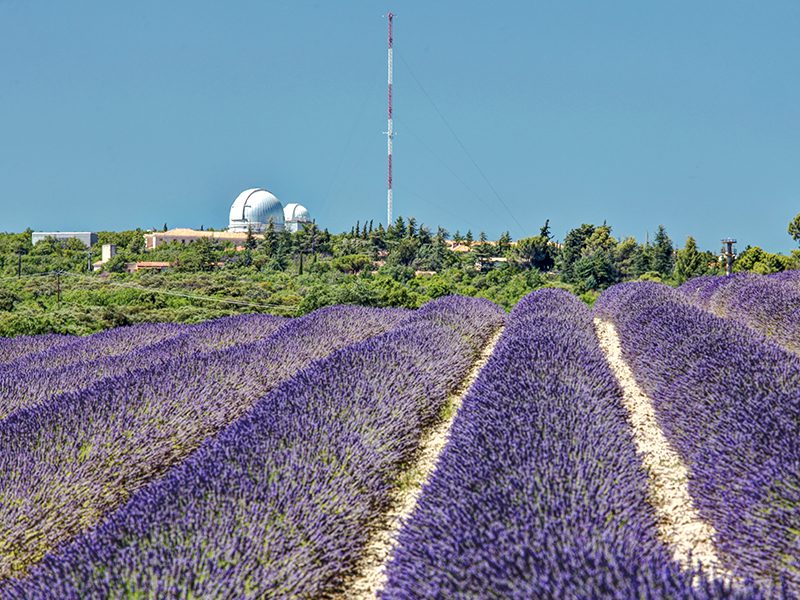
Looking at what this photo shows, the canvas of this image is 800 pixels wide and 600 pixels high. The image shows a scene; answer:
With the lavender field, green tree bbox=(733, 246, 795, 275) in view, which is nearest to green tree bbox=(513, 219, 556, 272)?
green tree bbox=(733, 246, 795, 275)

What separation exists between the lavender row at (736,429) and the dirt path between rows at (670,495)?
111 mm

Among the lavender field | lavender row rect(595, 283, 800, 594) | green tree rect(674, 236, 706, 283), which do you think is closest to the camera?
the lavender field

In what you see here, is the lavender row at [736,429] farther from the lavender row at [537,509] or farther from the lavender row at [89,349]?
the lavender row at [89,349]

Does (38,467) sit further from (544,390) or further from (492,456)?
(544,390)

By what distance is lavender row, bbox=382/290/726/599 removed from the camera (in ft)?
6.32

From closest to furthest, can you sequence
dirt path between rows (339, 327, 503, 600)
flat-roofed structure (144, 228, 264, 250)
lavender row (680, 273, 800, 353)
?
dirt path between rows (339, 327, 503, 600)
lavender row (680, 273, 800, 353)
flat-roofed structure (144, 228, 264, 250)

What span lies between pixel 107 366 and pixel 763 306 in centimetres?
703

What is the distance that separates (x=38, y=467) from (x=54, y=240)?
53828 mm

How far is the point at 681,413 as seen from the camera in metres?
3.85

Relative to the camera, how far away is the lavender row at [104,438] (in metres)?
3.17

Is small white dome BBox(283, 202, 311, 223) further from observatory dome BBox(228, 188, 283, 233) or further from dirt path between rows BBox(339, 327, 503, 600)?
dirt path between rows BBox(339, 327, 503, 600)

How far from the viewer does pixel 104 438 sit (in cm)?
380

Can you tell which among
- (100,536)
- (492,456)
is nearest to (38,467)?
(100,536)

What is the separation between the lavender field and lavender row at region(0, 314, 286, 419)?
64 mm
